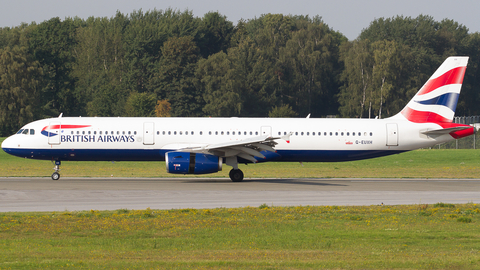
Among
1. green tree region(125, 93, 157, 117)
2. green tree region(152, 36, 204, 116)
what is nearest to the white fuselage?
green tree region(125, 93, 157, 117)

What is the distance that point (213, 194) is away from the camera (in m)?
24.5

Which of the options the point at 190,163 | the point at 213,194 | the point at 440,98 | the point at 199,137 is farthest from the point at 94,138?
the point at 440,98

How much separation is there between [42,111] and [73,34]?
36085 millimetres

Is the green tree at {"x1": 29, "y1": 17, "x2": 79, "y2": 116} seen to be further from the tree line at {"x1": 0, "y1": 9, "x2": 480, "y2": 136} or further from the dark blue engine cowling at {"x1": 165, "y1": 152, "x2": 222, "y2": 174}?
the dark blue engine cowling at {"x1": 165, "y1": 152, "x2": 222, "y2": 174}

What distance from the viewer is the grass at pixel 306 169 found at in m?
37.8

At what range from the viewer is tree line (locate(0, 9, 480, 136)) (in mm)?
89562

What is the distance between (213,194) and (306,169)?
777 inches

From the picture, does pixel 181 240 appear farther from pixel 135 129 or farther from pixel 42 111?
pixel 42 111

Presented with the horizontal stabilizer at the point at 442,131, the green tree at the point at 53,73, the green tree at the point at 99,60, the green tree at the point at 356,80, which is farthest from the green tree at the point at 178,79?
the horizontal stabilizer at the point at 442,131

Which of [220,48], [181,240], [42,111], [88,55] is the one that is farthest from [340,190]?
[88,55]

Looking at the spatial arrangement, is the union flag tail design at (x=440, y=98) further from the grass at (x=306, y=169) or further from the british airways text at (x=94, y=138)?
the british airways text at (x=94, y=138)

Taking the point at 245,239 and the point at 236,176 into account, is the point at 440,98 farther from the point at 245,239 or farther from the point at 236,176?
the point at 245,239

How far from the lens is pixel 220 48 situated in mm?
112875

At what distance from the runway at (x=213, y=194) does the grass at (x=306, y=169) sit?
23.9ft
